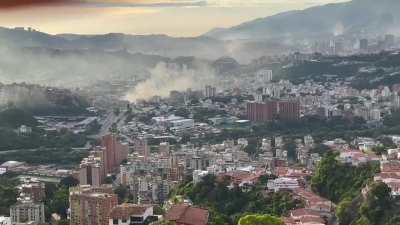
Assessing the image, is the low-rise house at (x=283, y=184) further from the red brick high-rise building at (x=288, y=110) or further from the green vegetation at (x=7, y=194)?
the red brick high-rise building at (x=288, y=110)

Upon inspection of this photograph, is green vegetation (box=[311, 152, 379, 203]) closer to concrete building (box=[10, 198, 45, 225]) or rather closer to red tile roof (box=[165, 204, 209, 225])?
red tile roof (box=[165, 204, 209, 225])

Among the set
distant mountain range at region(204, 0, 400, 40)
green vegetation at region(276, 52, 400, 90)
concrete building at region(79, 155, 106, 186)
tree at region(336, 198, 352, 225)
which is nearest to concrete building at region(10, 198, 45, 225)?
concrete building at region(79, 155, 106, 186)

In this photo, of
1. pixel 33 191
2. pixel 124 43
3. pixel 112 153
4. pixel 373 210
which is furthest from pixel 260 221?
pixel 124 43

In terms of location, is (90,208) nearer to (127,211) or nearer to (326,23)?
(127,211)

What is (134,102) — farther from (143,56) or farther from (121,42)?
(121,42)

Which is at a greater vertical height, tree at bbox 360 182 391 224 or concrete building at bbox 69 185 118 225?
tree at bbox 360 182 391 224

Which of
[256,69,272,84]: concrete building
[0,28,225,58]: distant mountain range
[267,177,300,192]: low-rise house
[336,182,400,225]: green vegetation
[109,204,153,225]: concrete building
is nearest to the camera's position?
[336,182,400,225]: green vegetation

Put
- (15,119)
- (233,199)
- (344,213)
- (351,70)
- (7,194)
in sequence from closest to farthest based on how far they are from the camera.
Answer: (344,213), (233,199), (7,194), (15,119), (351,70)
